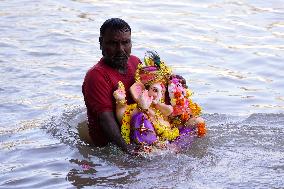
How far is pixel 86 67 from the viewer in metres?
11.1

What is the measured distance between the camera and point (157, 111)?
728cm

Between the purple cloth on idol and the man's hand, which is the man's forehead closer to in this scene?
the man's hand

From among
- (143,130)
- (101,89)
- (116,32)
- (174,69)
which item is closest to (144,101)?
(143,130)

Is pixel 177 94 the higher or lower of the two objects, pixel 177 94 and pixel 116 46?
the lower

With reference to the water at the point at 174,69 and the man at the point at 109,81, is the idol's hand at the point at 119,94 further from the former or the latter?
the water at the point at 174,69

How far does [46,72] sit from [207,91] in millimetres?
2402

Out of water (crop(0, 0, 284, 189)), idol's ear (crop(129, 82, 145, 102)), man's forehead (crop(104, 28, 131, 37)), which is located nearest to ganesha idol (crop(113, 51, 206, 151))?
idol's ear (crop(129, 82, 145, 102))

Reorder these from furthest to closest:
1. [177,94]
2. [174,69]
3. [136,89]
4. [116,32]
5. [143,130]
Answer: [174,69] < [177,94] < [136,89] < [116,32] < [143,130]

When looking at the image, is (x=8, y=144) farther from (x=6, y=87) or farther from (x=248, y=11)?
(x=248, y=11)

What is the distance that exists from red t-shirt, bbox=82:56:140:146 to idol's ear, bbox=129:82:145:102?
9 cm

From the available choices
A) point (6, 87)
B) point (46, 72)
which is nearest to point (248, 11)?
point (46, 72)

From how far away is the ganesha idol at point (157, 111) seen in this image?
7.04 m

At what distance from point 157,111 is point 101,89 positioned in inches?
24.7

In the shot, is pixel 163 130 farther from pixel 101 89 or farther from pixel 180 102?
pixel 101 89
